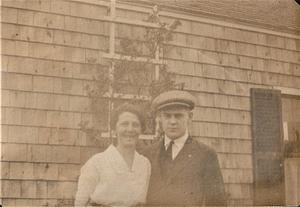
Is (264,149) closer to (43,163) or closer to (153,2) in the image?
(153,2)

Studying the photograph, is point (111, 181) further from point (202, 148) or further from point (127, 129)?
point (202, 148)

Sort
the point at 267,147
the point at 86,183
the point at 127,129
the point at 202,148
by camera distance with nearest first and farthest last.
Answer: the point at 86,183 < the point at 127,129 < the point at 202,148 < the point at 267,147

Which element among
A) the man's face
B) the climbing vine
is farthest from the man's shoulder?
the climbing vine

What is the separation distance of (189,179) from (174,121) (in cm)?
51

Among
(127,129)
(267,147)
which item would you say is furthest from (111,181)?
(267,147)

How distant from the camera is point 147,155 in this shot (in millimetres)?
3777

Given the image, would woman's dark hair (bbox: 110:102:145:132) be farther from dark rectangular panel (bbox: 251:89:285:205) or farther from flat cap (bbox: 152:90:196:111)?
dark rectangular panel (bbox: 251:89:285:205)

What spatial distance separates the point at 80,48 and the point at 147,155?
1.05 metres

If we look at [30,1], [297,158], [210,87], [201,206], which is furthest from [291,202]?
[30,1]

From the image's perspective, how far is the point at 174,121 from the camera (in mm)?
3869

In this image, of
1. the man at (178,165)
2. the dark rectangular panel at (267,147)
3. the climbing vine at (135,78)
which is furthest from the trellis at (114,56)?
the dark rectangular panel at (267,147)

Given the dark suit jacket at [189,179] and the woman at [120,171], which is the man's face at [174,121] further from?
the woman at [120,171]

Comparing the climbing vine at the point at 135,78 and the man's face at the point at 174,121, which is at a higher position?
the climbing vine at the point at 135,78

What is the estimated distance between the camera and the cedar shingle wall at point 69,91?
3486 mm
